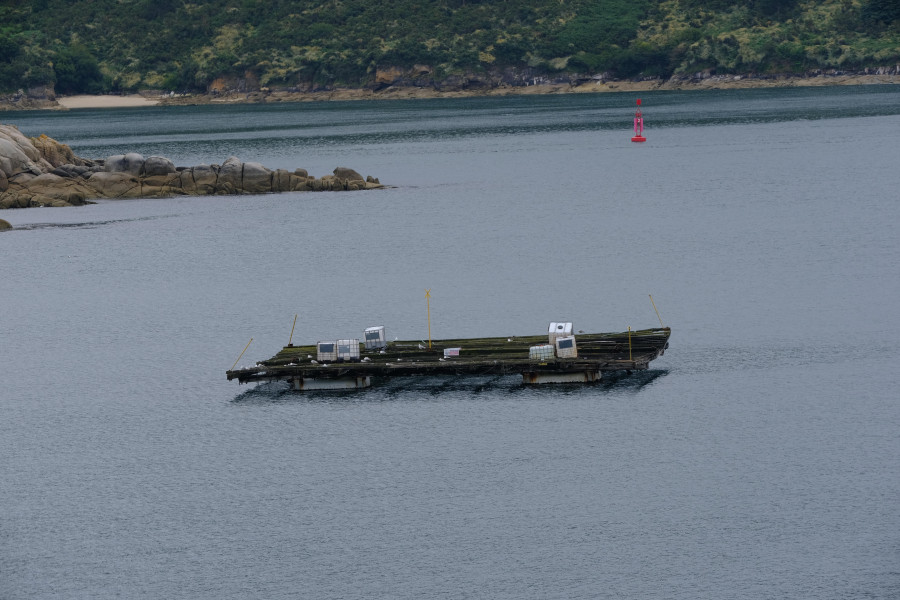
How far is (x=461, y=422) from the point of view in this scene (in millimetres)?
55688

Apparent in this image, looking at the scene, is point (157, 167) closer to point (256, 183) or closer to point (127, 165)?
point (127, 165)

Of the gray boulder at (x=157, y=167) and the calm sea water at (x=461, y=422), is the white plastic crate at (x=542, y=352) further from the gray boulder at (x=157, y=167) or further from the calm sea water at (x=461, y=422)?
the gray boulder at (x=157, y=167)

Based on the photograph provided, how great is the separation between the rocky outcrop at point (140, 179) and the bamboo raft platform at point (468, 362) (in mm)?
74960

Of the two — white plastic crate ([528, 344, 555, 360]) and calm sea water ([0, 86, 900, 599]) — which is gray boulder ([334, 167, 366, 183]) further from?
white plastic crate ([528, 344, 555, 360])

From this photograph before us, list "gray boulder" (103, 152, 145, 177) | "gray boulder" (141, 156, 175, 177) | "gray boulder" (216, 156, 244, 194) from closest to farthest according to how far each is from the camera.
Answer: "gray boulder" (216, 156, 244, 194) < "gray boulder" (141, 156, 175, 177) < "gray boulder" (103, 152, 145, 177)

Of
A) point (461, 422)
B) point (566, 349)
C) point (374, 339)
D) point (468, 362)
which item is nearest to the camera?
point (461, 422)

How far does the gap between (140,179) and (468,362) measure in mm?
89703

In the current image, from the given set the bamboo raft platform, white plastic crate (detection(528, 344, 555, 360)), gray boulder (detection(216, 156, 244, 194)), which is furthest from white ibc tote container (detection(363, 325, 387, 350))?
gray boulder (detection(216, 156, 244, 194))

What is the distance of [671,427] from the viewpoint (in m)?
53.7

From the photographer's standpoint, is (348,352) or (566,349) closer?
(566,349)

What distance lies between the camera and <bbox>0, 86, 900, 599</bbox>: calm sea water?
4184 cm

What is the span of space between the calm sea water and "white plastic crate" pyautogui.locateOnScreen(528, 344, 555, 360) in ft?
5.72

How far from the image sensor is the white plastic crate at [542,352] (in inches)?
2410

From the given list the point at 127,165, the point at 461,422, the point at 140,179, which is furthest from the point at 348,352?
the point at 127,165
